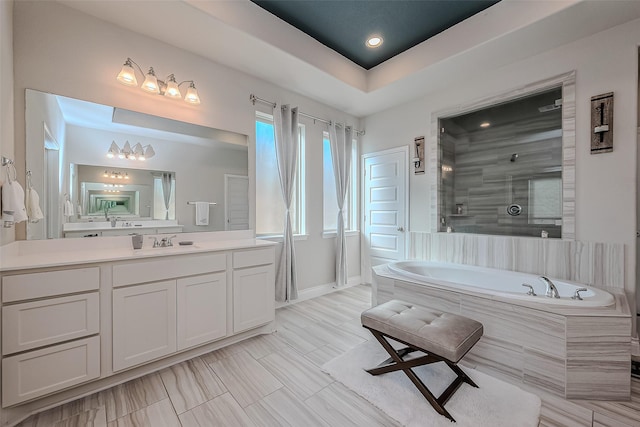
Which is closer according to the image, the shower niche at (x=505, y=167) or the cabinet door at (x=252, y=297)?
the cabinet door at (x=252, y=297)

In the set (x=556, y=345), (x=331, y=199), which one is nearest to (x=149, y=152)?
(x=331, y=199)

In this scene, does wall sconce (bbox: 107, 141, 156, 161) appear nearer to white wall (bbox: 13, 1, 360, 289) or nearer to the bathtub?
white wall (bbox: 13, 1, 360, 289)

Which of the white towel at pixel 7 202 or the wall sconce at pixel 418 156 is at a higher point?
the wall sconce at pixel 418 156

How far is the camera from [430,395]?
156 centimetres

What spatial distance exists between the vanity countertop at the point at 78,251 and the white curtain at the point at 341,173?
1527 mm

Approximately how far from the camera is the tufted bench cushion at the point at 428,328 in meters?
1.50

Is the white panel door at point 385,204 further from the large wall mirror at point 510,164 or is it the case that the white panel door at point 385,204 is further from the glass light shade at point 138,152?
the glass light shade at point 138,152

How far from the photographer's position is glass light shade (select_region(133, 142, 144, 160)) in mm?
2297

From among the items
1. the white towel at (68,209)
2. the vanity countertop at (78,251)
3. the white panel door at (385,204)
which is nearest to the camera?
the vanity countertop at (78,251)

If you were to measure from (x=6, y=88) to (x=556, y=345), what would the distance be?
3.89 metres

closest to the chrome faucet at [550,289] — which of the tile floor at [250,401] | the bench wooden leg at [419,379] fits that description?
the tile floor at [250,401]

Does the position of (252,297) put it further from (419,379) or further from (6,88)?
(6,88)

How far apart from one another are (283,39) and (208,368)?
295cm

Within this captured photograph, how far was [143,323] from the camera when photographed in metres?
1.85
